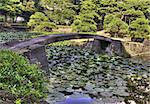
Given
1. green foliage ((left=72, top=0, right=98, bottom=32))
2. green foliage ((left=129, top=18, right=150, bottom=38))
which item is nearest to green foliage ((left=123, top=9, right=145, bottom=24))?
green foliage ((left=129, top=18, right=150, bottom=38))

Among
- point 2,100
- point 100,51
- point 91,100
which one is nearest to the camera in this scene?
point 2,100

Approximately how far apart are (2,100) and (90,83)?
8.23m

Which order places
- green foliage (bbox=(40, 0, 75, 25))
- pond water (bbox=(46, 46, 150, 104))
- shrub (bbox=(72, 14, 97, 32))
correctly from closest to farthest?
1. pond water (bbox=(46, 46, 150, 104))
2. shrub (bbox=(72, 14, 97, 32))
3. green foliage (bbox=(40, 0, 75, 25))

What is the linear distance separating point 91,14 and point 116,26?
3.38 metres

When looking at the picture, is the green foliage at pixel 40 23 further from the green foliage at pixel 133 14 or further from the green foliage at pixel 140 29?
the green foliage at pixel 140 29

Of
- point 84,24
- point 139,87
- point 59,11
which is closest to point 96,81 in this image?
point 139,87

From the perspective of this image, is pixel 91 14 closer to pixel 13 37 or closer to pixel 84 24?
pixel 84 24

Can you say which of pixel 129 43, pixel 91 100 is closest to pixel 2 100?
pixel 91 100

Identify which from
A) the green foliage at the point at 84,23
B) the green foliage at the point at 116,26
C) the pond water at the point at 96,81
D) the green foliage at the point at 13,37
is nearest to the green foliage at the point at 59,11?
the green foliage at the point at 84,23

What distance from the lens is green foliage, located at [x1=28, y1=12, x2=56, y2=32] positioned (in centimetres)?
3125

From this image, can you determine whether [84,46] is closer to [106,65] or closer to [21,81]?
[106,65]

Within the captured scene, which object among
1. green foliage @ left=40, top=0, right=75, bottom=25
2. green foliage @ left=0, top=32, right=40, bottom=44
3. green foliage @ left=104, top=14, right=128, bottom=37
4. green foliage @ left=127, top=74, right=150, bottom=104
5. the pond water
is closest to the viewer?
the pond water

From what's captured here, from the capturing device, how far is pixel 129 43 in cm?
2586

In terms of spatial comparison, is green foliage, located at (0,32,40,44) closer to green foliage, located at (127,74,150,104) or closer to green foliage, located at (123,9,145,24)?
green foliage, located at (123,9,145,24)
